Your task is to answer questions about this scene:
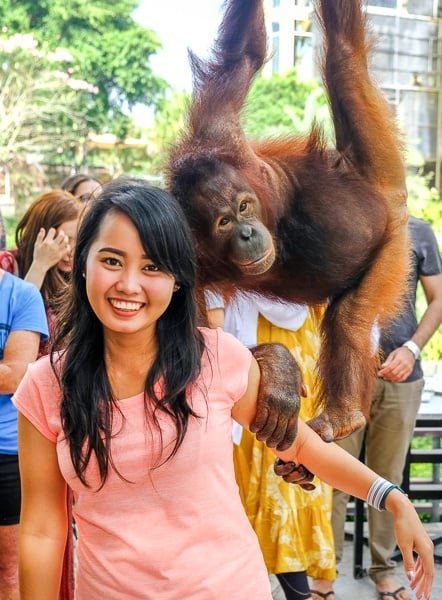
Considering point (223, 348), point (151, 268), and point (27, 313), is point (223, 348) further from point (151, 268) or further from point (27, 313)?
point (27, 313)

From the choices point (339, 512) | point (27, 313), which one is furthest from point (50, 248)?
point (339, 512)

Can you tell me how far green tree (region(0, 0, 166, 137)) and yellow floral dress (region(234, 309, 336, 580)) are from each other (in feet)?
38.1

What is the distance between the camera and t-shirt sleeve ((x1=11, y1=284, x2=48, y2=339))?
7.18ft

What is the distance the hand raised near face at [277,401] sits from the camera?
1338 mm

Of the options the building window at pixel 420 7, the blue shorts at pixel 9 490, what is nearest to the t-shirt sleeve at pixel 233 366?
the building window at pixel 420 7

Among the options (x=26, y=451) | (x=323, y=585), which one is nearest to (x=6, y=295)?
(x=26, y=451)

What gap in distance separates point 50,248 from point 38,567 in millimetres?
1275

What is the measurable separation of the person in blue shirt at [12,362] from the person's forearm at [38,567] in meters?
0.89

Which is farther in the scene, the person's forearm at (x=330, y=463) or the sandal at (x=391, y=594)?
the sandal at (x=391, y=594)

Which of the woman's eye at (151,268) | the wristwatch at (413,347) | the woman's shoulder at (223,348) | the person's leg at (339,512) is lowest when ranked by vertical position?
the person's leg at (339,512)

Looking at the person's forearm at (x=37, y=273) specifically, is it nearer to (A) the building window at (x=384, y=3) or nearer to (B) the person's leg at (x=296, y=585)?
(B) the person's leg at (x=296, y=585)

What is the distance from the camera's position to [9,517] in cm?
223

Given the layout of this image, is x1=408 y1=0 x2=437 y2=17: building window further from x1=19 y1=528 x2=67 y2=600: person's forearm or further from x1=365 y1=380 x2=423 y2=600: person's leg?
x1=365 y1=380 x2=423 y2=600: person's leg

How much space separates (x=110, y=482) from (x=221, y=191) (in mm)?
414
